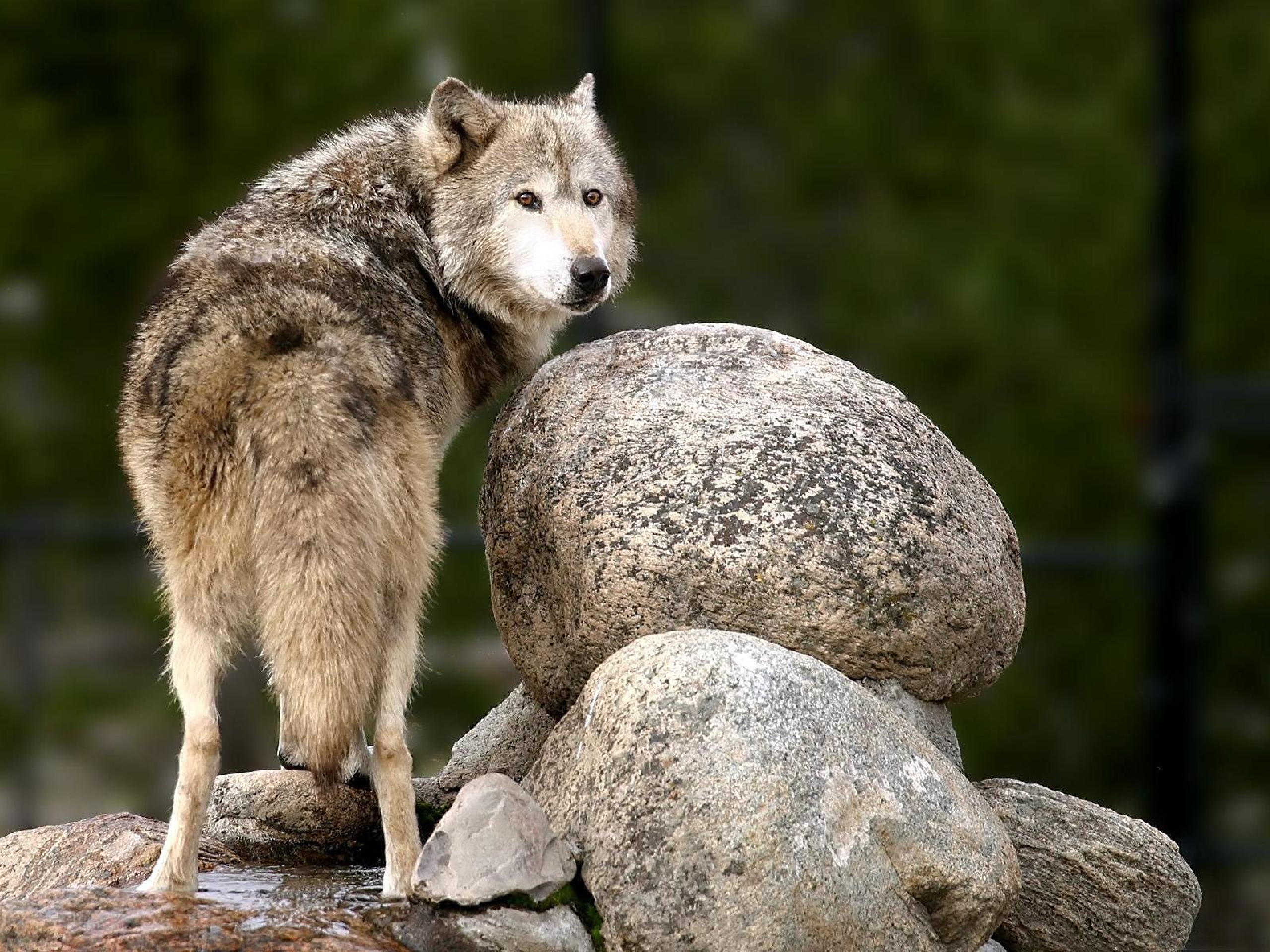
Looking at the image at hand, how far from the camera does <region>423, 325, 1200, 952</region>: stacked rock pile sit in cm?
430

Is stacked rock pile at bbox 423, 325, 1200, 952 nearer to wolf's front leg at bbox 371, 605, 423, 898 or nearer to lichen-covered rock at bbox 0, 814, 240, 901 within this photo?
wolf's front leg at bbox 371, 605, 423, 898

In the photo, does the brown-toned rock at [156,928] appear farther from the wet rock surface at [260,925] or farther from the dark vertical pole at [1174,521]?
the dark vertical pole at [1174,521]

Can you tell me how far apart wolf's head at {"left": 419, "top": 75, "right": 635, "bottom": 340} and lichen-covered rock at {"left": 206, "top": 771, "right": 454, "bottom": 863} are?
5.65 feet

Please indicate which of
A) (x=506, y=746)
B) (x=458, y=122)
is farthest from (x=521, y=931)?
(x=458, y=122)

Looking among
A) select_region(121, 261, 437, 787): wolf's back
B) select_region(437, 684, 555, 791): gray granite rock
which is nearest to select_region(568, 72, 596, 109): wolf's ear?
select_region(121, 261, 437, 787): wolf's back

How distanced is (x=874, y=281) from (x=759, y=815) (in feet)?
24.0

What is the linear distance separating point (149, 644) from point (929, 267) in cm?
573

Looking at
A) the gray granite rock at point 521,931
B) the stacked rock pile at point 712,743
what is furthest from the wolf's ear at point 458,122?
the gray granite rock at point 521,931

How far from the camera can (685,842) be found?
169 inches

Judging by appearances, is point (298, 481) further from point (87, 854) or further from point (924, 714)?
point (924, 714)

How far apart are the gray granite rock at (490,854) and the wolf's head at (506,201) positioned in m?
1.71

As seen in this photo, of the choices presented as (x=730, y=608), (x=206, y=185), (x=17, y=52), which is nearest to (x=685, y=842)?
(x=730, y=608)

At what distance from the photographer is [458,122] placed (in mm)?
5477

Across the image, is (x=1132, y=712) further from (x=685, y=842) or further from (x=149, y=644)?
(x=685, y=842)
